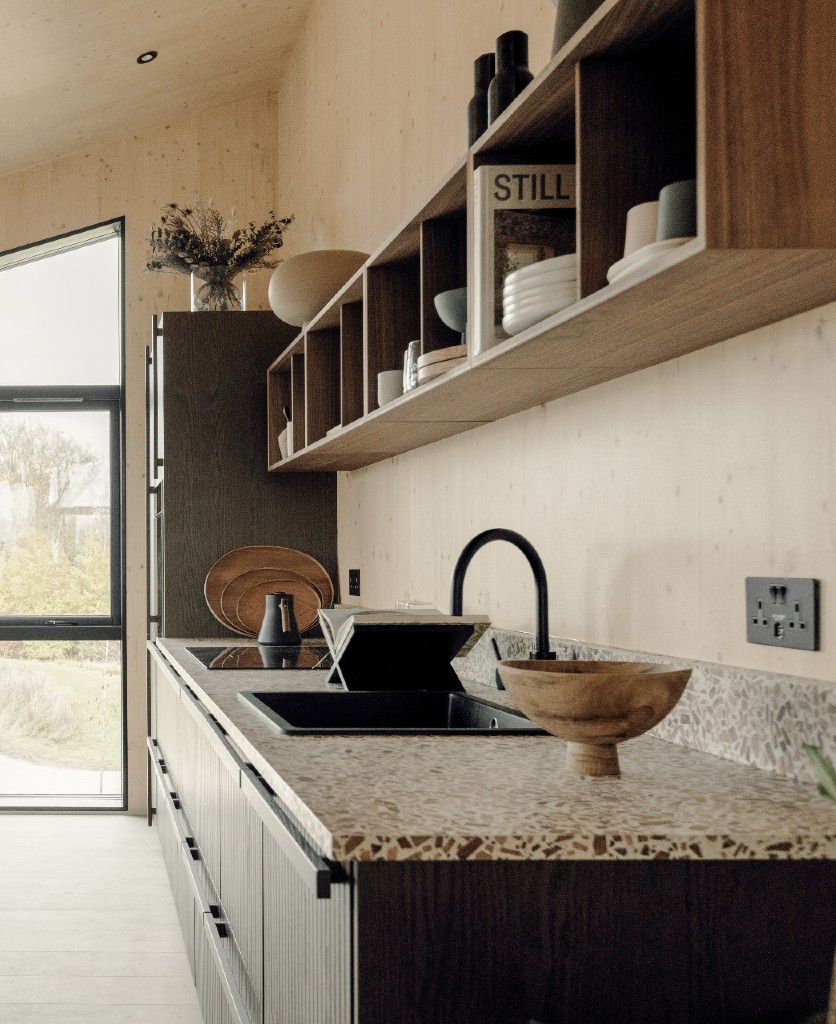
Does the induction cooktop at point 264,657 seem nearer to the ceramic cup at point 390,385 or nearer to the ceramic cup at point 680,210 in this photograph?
the ceramic cup at point 390,385

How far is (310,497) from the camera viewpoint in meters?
4.27

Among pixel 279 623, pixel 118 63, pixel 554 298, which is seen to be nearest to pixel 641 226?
pixel 554 298

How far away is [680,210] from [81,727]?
14.5 feet

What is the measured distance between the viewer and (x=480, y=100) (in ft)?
5.66

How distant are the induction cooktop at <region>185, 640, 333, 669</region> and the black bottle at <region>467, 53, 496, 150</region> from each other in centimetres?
150

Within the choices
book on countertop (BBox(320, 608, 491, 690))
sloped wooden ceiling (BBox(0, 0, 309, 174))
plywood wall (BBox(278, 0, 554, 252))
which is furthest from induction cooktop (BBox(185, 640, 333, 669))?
sloped wooden ceiling (BBox(0, 0, 309, 174))

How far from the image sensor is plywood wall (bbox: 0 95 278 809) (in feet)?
16.5

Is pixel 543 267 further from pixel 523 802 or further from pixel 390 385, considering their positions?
pixel 390 385

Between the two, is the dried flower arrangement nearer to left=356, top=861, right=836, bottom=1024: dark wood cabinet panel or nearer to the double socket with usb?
the double socket with usb

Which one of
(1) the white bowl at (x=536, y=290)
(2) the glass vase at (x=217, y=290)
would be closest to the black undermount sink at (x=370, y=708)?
(1) the white bowl at (x=536, y=290)

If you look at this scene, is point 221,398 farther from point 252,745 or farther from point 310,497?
point 252,745

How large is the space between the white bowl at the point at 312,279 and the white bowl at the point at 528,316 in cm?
188

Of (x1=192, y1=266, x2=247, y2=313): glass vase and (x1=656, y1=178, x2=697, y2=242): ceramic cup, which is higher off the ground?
(x1=192, y1=266, x2=247, y2=313): glass vase

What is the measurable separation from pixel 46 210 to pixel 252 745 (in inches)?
163
